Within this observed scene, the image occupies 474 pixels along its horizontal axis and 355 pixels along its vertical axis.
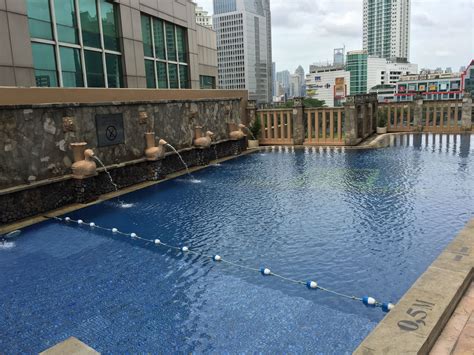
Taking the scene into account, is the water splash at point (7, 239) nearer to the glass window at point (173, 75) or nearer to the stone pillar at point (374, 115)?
the glass window at point (173, 75)

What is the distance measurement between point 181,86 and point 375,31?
552ft

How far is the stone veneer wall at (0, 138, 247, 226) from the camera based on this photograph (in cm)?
1003

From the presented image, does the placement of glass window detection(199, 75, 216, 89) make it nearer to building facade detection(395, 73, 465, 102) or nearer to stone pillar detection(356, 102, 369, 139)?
stone pillar detection(356, 102, 369, 139)

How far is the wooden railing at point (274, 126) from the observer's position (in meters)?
23.8

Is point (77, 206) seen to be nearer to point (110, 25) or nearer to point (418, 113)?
point (110, 25)

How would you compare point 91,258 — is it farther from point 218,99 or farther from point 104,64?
point 104,64

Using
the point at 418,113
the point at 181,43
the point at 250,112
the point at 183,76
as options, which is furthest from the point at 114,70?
the point at 418,113

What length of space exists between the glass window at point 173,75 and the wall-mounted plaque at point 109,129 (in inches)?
542

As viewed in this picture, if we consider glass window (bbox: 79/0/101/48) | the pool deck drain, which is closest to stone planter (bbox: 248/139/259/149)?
glass window (bbox: 79/0/101/48)

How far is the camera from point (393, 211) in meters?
9.57

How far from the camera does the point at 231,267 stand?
6953 millimetres

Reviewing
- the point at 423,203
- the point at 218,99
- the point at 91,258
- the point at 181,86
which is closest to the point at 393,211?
the point at 423,203

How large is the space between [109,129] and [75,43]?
26.2 feet

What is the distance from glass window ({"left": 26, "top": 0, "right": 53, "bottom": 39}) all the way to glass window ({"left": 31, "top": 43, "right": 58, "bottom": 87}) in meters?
0.49
